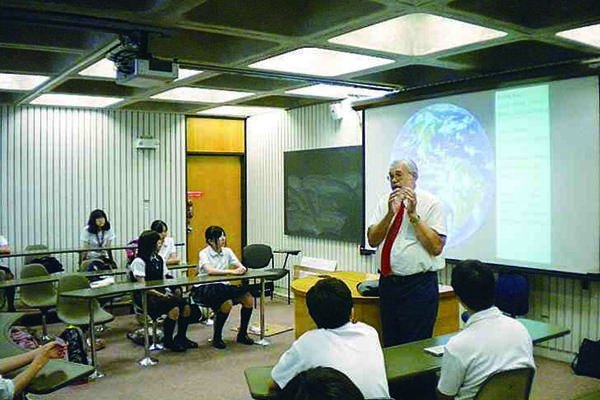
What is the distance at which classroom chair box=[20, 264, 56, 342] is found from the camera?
5703mm

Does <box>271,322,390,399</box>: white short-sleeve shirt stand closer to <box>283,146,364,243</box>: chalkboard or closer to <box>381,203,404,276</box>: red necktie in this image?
<box>381,203,404,276</box>: red necktie

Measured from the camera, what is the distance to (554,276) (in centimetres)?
484

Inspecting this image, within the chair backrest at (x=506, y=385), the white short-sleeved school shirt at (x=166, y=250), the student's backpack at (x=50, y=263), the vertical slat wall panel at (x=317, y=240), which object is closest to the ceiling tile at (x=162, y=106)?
the vertical slat wall panel at (x=317, y=240)

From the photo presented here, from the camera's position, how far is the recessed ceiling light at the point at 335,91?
6.38 metres

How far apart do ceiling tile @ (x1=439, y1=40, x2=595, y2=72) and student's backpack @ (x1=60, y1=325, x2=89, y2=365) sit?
360 cm

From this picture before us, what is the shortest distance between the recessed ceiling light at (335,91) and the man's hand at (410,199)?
284cm

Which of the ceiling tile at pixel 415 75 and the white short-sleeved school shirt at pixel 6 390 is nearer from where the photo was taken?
the white short-sleeved school shirt at pixel 6 390

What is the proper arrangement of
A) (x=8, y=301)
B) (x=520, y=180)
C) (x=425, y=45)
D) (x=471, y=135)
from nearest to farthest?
1. (x=425, y=45)
2. (x=520, y=180)
3. (x=471, y=135)
4. (x=8, y=301)

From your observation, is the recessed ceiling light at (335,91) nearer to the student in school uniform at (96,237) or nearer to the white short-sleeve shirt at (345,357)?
the student in school uniform at (96,237)

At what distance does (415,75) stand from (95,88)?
10.8 ft

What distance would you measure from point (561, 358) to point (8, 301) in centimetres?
514

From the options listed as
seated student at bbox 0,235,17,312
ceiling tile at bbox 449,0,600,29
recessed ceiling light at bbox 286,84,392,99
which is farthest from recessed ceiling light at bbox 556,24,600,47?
seated student at bbox 0,235,17,312

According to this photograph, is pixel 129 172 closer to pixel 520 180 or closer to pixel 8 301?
pixel 8 301

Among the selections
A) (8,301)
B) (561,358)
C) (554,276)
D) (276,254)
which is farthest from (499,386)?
(276,254)
